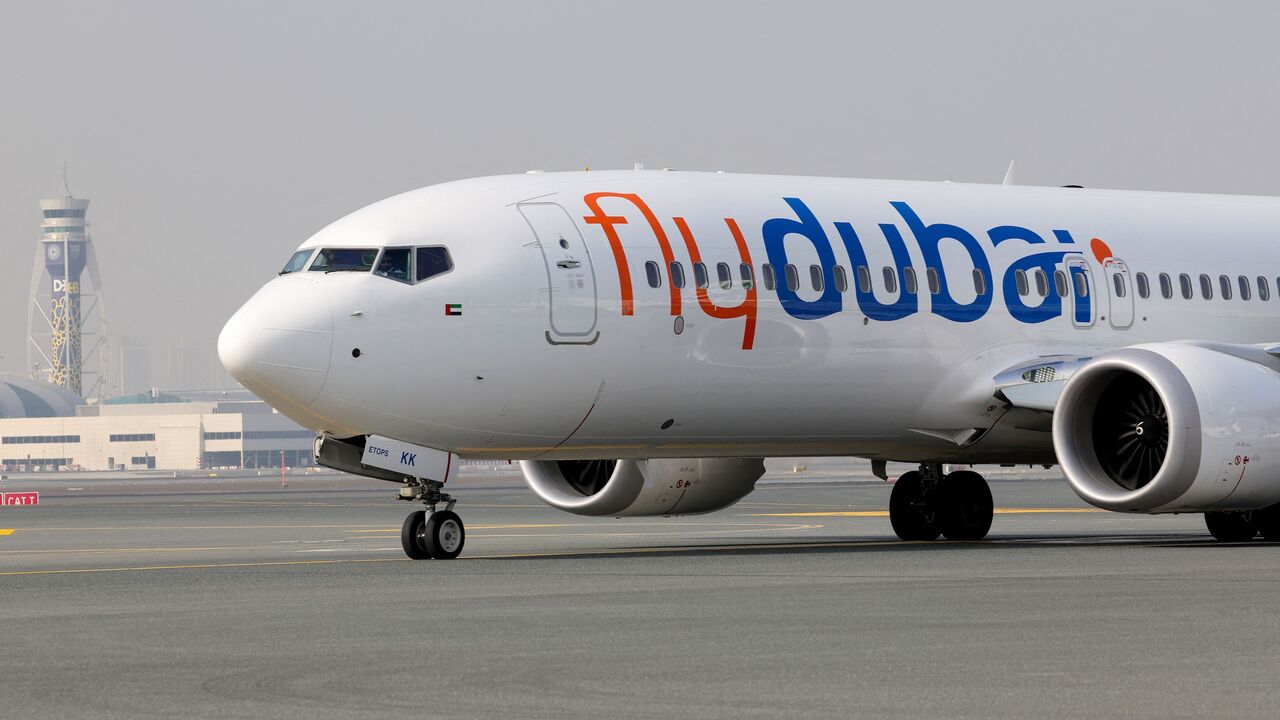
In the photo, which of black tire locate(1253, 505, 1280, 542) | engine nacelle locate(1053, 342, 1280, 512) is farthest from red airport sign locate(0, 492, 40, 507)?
engine nacelle locate(1053, 342, 1280, 512)

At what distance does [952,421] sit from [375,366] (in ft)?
26.6

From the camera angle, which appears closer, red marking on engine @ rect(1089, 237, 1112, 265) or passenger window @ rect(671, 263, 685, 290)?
passenger window @ rect(671, 263, 685, 290)

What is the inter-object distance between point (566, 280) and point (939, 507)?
8.27m

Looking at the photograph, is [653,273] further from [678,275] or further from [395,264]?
[395,264]

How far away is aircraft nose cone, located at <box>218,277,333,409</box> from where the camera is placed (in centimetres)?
2222

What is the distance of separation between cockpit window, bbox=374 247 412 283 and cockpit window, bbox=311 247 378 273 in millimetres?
114

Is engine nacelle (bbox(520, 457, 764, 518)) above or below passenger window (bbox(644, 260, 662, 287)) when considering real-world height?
below

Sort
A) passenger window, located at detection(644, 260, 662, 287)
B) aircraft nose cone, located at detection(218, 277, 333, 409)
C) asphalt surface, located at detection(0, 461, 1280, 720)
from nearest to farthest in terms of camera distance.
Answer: asphalt surface, located at detection(0, 461, 1280, 720) → aircraft nose cone, located at detection(218, 277, 333, 409) → passenger window, located at detection(644, 260, 662, 287)

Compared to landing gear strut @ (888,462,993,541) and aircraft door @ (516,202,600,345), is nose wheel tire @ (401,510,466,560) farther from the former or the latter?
landing gear strut @ (888,462,993,541)

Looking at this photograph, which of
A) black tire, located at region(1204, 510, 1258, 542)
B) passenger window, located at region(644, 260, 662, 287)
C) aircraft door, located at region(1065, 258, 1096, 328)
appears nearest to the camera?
passenger window, located at region(644, 260, 662, 287)

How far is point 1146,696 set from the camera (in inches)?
421

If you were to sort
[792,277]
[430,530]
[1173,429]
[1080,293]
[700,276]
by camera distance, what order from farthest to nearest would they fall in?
[1080,293]
[792,277]
[700,276]
[1173,429]
[430,530]

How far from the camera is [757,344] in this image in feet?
81.1

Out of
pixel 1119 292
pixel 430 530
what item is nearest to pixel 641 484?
pixel 430 530
